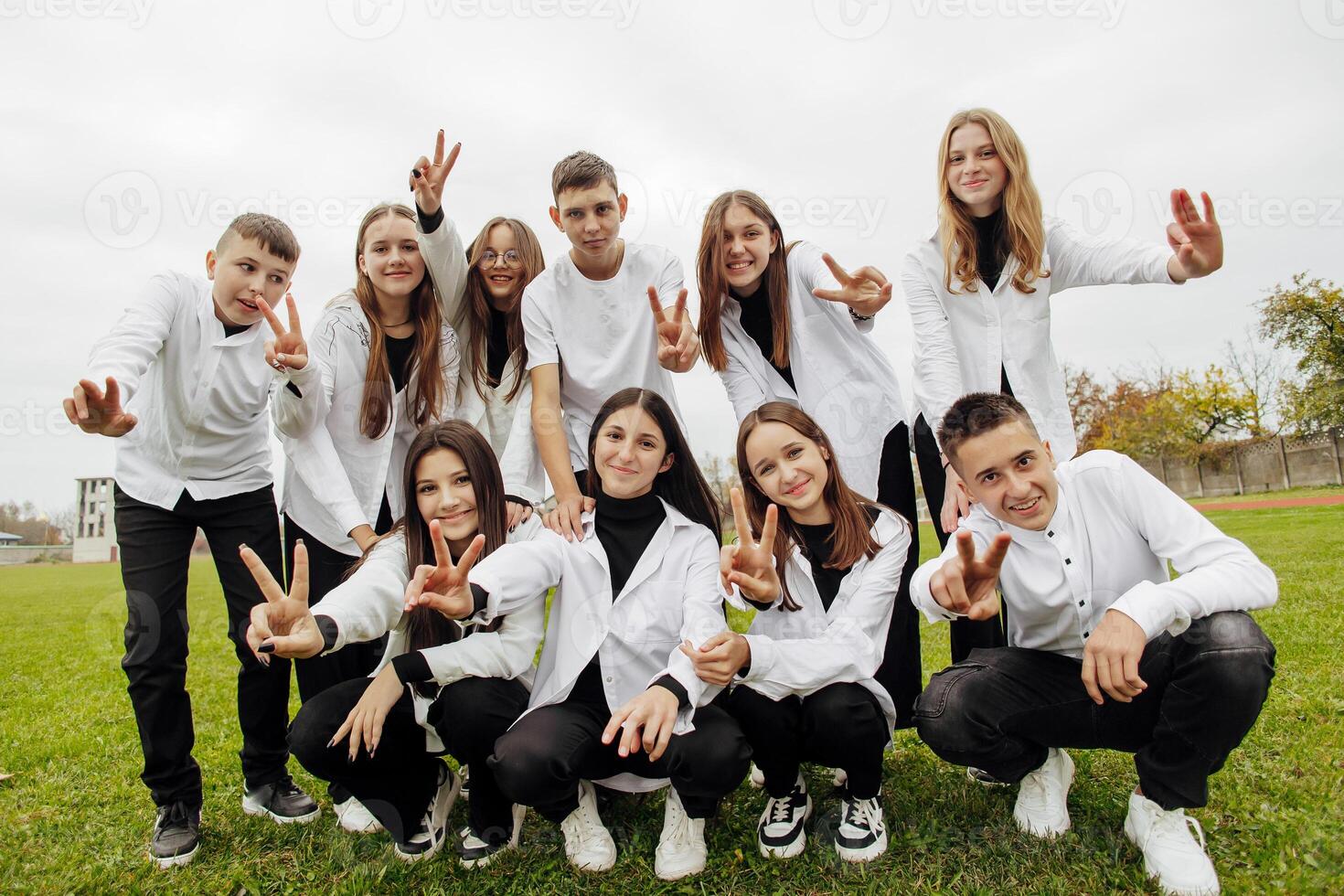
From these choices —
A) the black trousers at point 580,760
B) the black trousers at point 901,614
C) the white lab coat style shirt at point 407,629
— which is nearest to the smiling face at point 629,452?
the white lab coat style shirt at point 407,629

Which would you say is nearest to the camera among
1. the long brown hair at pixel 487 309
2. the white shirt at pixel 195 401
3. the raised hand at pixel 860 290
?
the white shirt at pixel 195 401

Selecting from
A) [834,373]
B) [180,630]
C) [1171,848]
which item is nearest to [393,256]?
[180,630]

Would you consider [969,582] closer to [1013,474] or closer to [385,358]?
[1013,474]

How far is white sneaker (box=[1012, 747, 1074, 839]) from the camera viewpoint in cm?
291

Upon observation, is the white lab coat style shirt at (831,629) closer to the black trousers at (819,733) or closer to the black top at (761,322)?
the black trousers at (819,733)

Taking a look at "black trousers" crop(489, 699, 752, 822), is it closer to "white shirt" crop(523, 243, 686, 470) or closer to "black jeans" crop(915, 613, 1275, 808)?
"black jeans" crop(915, 613, 1275, 808)

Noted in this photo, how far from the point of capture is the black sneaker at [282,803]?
3.62 meters

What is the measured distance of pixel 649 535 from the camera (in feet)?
11.5

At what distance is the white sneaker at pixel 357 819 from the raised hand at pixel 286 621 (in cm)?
104

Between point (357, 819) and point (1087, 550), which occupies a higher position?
point (1087, 550)

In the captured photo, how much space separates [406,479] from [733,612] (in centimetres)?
606

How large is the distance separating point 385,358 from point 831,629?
2.43 meters

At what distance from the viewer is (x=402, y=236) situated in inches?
159

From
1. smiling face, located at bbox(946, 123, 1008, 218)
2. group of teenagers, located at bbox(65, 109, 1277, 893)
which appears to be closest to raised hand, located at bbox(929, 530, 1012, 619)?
group of teenagers, located at bbox(65, 109, 1277, 893)
